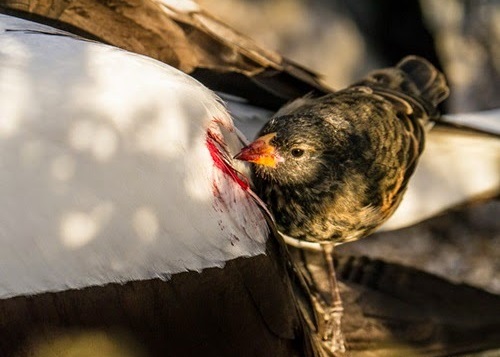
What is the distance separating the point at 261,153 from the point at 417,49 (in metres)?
1.27

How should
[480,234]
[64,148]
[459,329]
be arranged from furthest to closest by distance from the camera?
[480,234]
[459,329]
[64,148]

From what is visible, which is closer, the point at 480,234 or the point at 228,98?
the point at 228,98

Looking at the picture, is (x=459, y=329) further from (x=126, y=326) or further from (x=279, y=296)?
(x=126, y=326)

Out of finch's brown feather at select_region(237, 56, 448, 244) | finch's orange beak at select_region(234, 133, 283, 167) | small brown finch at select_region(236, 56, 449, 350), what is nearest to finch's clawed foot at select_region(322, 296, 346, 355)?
small brown finch at select_region(236, 56, 449, 350)

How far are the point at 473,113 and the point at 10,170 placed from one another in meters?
1.80

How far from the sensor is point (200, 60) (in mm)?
2559

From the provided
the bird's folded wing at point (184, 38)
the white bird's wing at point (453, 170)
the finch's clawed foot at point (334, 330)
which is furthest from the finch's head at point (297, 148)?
the white bird's wing at point (453, 170)

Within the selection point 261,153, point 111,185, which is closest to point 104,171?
point 111,185

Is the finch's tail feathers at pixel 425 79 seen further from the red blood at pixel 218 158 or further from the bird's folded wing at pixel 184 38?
the red blood at pixel 218 158

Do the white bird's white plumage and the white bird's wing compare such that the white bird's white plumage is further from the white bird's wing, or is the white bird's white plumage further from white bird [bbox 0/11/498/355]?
the white bird's wing

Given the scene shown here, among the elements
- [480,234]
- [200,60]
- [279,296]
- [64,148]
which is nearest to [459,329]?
[480,234]

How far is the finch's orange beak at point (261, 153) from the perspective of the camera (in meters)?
2.32

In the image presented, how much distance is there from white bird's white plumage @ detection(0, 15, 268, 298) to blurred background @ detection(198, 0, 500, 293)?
3.52 feet

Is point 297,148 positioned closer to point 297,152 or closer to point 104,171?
point 297,152
